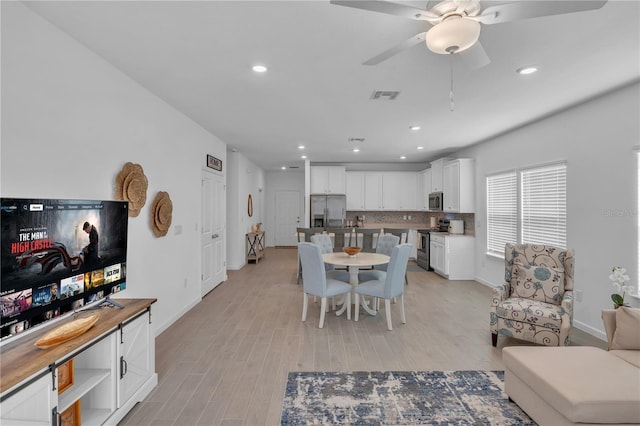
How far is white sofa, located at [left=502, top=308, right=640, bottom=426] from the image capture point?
1769mm

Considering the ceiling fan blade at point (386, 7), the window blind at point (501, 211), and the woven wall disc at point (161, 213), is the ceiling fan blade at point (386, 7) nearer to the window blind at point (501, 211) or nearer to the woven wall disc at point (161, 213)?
the woven wall disc at point (161, 213)

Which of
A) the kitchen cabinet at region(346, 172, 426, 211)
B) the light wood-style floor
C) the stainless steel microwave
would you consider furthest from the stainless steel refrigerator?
the light wood-style floor

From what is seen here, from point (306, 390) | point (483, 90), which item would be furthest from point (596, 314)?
point (306, 390)

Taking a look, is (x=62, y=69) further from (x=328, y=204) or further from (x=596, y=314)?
(x=328, y=204)

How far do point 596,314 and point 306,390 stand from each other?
344cm

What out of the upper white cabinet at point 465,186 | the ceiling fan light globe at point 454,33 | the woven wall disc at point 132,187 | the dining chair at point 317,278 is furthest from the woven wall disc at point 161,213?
the upper white cabinet at point 465,186

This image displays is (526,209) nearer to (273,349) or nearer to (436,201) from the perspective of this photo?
(436,201)

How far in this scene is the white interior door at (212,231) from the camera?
5152mm

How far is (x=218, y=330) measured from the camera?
12.3 feet

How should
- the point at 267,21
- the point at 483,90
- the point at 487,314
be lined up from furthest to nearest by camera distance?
the point at 487,314 < the point at 483,90 < the point at 267,21

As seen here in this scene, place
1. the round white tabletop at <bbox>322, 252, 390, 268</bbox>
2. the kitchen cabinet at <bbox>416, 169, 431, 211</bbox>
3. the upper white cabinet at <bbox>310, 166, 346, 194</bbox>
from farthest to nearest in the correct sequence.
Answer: the upper white cabinet at <bbox>310, 166, 346, 194</bbox> → the kitchen cabinet at <bbox>416, 169, 431, 211</bbox> → the round white tabletop at <bbox>322, 252, 390, 268</bbox>

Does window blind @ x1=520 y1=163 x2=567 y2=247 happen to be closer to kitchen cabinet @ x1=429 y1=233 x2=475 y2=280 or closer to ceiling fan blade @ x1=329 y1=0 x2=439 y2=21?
kitchen cabinet @ x1=429 y1=233 x2=475 y2=280

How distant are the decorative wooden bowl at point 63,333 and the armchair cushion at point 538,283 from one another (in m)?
3.99

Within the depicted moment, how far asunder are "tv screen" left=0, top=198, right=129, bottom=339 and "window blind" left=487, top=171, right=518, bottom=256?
544cm
